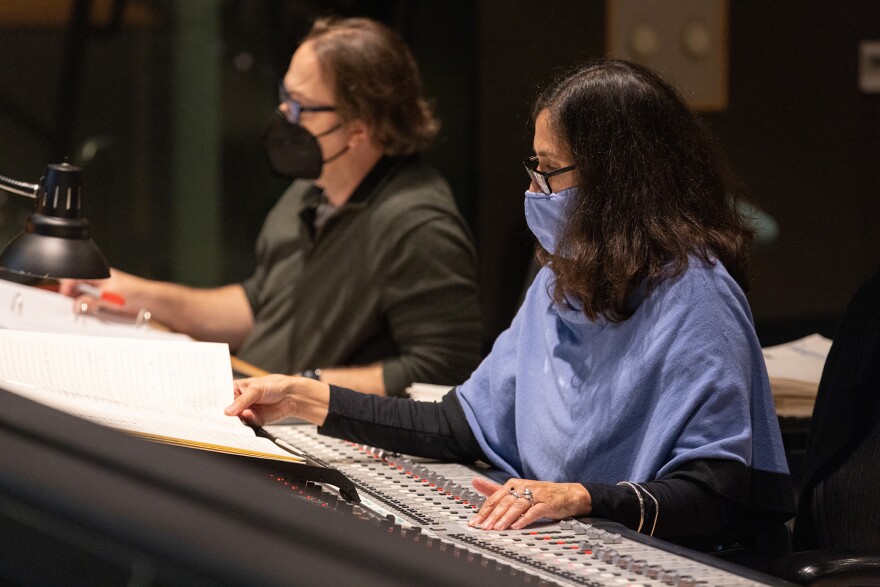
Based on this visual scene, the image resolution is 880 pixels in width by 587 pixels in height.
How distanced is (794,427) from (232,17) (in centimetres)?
286

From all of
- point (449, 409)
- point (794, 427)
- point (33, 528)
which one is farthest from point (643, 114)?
point (33, 528)

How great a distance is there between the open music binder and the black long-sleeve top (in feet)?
0.65

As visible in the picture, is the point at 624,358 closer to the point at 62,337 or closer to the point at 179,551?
the point at 62,337

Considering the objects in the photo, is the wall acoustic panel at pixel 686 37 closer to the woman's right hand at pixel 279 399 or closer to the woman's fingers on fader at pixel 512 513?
the woman's right hand at pixel 279 399

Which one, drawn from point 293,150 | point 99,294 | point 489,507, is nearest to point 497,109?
point 293,150

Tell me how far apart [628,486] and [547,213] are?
18.9 inches

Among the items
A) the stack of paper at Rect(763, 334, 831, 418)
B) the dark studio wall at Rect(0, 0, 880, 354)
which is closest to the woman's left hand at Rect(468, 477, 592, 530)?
the stack of paper at Rect(763, 334, 831, 418)

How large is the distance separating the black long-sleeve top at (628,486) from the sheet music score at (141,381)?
0.22 m

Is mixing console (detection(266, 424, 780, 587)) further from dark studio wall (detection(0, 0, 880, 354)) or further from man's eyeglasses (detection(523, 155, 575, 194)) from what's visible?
dark studio wall (detection(0, 0, 880, 354))

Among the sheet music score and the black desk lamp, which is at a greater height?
the black desk lamp

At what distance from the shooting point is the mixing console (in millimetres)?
1256

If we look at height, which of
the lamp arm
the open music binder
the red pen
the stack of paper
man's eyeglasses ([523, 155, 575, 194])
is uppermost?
A: man's eyeglasses ([523, 155, 575, 194])

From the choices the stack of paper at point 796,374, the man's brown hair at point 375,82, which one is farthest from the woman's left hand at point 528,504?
the man's brown hair at point 375,82

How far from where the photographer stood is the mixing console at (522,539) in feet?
4.12
